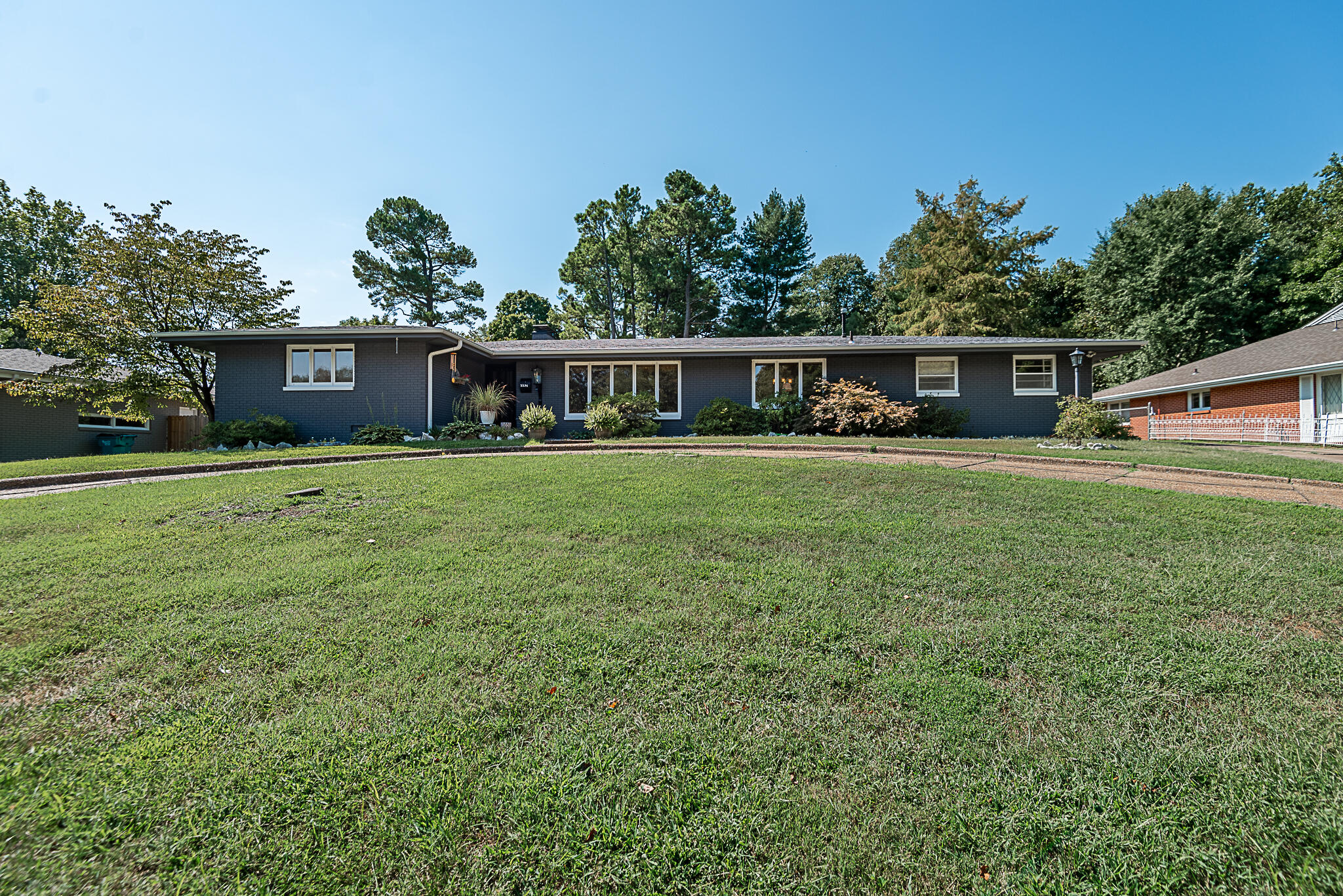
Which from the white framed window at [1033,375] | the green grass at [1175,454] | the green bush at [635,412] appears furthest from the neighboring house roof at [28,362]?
the white framed window at [1033,375]

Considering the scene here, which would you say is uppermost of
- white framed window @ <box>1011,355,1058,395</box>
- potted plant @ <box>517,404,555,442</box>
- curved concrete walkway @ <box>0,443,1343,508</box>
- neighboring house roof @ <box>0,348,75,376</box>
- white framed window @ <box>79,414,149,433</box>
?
neighboring house roof @ <box>0,348,75,376</box>

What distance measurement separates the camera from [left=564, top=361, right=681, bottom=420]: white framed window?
1421 centimetres

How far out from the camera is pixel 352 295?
29047mm

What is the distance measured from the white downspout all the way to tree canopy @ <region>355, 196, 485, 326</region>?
18272 millimetres

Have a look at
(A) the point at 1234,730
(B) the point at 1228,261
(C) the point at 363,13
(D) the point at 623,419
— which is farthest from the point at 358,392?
(B) the point at 1228,261

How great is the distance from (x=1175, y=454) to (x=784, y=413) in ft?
24.3

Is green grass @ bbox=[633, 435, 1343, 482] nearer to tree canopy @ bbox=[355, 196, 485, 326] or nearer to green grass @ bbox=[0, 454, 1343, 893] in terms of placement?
green grass @ bbox=[0, 454, 1343, 893]

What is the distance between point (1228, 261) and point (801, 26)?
2632cm

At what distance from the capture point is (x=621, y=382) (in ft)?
47.0

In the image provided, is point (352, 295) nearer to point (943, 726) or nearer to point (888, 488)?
point (888, 488)

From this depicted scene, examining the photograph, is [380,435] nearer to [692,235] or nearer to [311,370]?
[311,370]

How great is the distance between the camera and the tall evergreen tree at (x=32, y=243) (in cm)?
2334

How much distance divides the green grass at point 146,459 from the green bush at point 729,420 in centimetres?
565

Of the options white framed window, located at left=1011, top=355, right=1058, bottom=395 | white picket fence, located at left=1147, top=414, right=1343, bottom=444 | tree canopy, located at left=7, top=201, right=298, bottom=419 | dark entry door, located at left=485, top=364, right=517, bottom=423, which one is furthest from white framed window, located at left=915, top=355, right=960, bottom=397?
tree canopy, located at left=7, top=201, right=298, bottom=419
